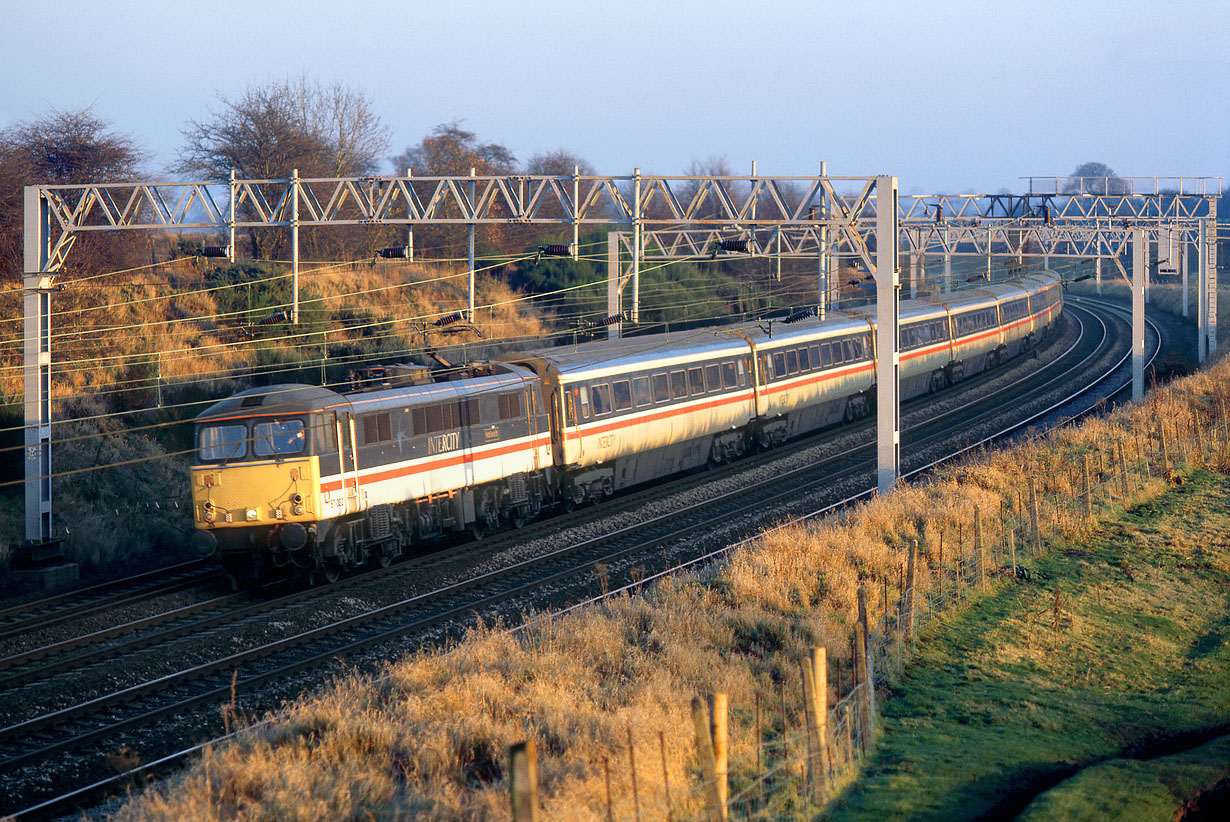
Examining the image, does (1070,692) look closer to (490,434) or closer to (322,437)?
(322,437)

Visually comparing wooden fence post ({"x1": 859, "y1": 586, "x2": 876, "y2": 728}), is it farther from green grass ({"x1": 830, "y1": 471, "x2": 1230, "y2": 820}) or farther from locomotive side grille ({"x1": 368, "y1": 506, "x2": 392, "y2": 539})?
locomotive side grille ({"x1": 368, "y1": 506, "x2": 392, "y2": 539})

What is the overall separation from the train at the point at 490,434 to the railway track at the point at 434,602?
72 cm

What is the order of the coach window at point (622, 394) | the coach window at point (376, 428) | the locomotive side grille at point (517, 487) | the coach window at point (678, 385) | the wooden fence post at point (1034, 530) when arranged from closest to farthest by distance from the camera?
the coach window at point (376, 428), the wooden fence post at point (1034, 530), the locomotive side grille at point (517, 487), the coach window at point (622, 394), the coach window at point (678, 385)

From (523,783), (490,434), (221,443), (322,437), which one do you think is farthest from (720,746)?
(490,434)

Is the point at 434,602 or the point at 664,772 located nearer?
the point at 664,772

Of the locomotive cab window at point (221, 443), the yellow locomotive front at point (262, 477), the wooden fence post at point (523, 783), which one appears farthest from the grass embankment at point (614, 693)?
the locomotive cab window at point (221, 443)

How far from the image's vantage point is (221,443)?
1773cm

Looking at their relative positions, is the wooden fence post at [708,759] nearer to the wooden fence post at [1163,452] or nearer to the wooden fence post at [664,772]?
the wooden fence post at [664,772]

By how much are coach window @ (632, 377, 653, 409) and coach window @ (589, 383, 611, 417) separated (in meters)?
0.91

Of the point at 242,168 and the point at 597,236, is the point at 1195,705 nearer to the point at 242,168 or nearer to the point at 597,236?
the point at 242,168

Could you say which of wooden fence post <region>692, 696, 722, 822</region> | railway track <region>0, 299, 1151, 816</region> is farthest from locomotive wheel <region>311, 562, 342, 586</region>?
wooden fence post <region>692, 696, 722, 822</region>

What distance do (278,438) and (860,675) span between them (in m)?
9.94

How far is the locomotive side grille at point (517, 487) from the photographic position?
71.0 ft

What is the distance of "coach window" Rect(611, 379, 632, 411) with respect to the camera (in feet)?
78.7
